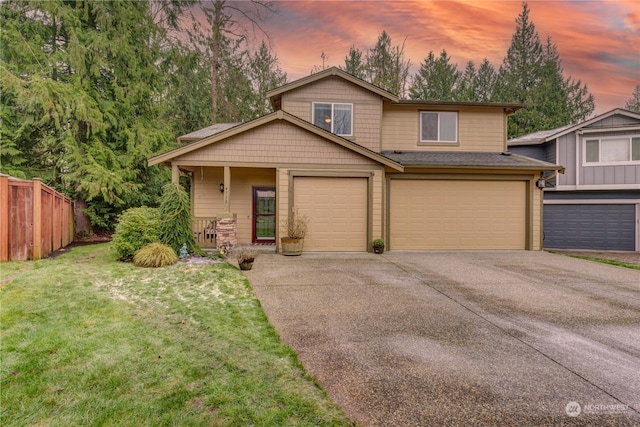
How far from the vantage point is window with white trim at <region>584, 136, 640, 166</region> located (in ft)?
44.4

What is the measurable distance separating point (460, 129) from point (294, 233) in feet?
26.1

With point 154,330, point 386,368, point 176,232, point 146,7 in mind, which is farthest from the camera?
point 146,7

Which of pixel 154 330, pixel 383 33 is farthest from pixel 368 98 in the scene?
pixel 383 33

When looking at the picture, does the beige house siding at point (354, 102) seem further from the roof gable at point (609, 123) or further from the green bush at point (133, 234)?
the roof gable at point (609, 123)

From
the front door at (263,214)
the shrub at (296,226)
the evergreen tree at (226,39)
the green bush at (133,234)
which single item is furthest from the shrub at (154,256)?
the evergreen tree at (226,39)

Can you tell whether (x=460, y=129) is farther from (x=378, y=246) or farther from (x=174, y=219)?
(x=174, y=219)

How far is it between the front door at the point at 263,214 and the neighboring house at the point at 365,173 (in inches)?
1.6

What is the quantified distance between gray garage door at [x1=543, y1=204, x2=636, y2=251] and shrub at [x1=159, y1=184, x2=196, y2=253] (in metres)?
15.2

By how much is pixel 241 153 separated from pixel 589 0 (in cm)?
1256

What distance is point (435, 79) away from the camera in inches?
1006

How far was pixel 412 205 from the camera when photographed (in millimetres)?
11266

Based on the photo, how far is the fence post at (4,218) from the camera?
726 cm

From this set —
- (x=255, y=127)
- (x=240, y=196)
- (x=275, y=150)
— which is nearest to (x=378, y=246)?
(x=275, y=150)

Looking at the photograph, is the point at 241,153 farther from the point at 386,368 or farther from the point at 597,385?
the point at 597,385
